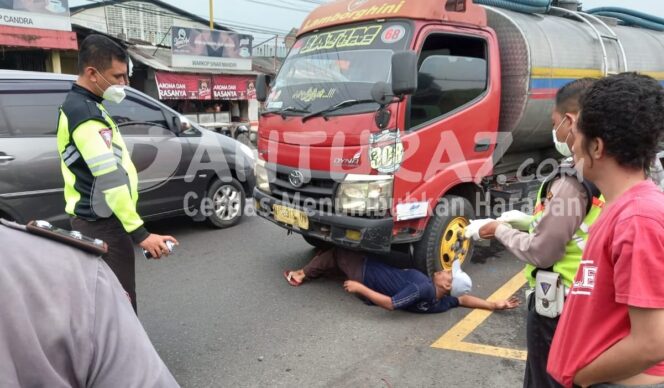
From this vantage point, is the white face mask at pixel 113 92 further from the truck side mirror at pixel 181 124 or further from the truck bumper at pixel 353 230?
the truck side mirror at pixel 181 124

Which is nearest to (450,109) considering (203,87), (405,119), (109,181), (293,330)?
(405,119)

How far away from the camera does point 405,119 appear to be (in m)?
3.54

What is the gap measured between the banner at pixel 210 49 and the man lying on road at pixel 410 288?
1580cm

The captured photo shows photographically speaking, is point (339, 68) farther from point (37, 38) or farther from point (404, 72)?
point (37, 38)

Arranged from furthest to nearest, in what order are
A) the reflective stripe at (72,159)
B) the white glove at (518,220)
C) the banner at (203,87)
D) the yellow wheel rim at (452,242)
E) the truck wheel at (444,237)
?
the banner at (203,87) → the yellow wheel rim at (452,242) → the truck wheel at (444,237) → the reflective stripe at (72,159) → the white glove at (518,220)

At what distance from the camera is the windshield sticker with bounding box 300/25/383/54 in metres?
3.86

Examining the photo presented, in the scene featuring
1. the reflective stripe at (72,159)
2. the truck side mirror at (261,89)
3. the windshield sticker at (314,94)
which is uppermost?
the truck side mirror at (261,89)

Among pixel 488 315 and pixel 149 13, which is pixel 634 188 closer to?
pixel 488 315

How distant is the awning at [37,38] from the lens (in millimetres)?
12398

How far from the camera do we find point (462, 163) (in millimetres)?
4047

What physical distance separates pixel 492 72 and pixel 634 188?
326 centimetres

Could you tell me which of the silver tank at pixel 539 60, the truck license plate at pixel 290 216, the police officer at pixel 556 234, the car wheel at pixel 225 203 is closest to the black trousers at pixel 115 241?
the truck license plate at pixel 290 216

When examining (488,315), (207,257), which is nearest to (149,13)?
(207,257)

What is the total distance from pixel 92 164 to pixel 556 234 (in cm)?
216
